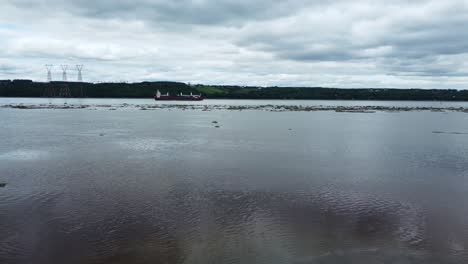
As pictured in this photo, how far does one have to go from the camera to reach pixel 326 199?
1928 cm

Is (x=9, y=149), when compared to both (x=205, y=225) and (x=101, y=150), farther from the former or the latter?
(x=205, y=225)

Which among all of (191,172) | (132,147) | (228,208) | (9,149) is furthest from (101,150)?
(228,208)

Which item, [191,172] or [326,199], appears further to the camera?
[191,172]

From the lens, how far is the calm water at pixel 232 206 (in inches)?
511

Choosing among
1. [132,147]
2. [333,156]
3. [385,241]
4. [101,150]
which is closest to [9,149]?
[101,150]

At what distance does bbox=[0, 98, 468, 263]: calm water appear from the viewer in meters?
13.0

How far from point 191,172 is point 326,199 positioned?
9.97 m

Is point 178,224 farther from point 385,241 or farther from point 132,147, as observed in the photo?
point 132,147

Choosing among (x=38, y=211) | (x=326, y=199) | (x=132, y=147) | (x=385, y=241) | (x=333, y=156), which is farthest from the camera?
(x=132, y=147)

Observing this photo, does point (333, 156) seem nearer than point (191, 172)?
No

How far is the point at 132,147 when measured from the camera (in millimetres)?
37312

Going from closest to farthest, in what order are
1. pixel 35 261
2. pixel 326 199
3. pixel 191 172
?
pixel 35 261
pixel 326 199
pixel 191 172

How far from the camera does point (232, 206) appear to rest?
17.9 m

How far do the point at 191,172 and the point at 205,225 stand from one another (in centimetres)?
1038
